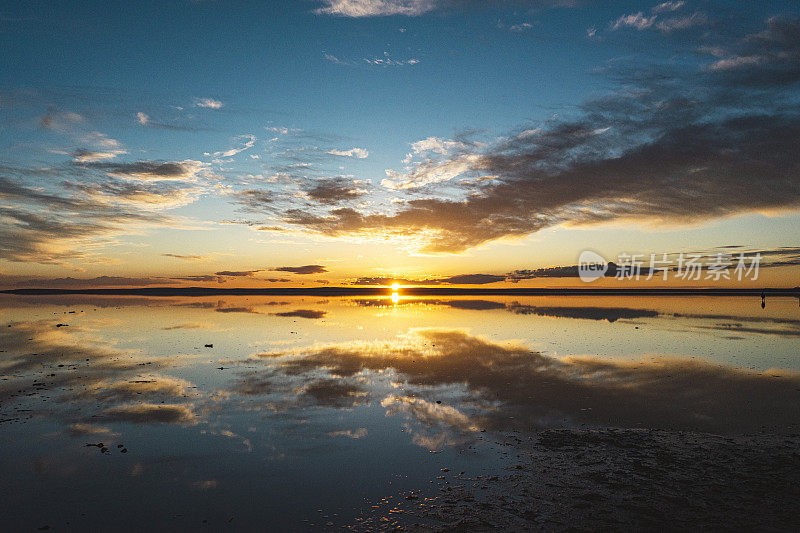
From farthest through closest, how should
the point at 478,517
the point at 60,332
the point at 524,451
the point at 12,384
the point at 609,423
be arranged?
the point at 60,332 → the point at 12,384 → the point at 609,423 → the point at 524,451 → the point at 478,517

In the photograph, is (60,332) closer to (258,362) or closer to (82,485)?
(258,362)

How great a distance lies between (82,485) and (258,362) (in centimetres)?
1288

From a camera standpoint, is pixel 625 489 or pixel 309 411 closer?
pixel 625 489

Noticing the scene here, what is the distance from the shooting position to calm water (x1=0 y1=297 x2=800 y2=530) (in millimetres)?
8859

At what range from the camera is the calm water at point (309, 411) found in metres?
8.86

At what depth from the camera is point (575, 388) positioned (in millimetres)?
16766

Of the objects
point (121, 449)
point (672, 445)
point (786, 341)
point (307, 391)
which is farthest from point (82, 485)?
point (786, 341)

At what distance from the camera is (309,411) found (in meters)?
14.4

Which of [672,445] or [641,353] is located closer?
[672,445]

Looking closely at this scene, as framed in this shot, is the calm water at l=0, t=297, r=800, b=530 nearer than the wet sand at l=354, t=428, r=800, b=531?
No


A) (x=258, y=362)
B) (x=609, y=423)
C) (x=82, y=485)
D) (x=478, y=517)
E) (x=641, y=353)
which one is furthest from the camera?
(x=641, y=353)

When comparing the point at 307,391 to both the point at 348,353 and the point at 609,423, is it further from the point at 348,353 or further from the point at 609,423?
the point at 609,423

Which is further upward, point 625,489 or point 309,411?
point 625,489

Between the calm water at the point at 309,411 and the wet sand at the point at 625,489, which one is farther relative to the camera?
the calm water at the point at 309,411
